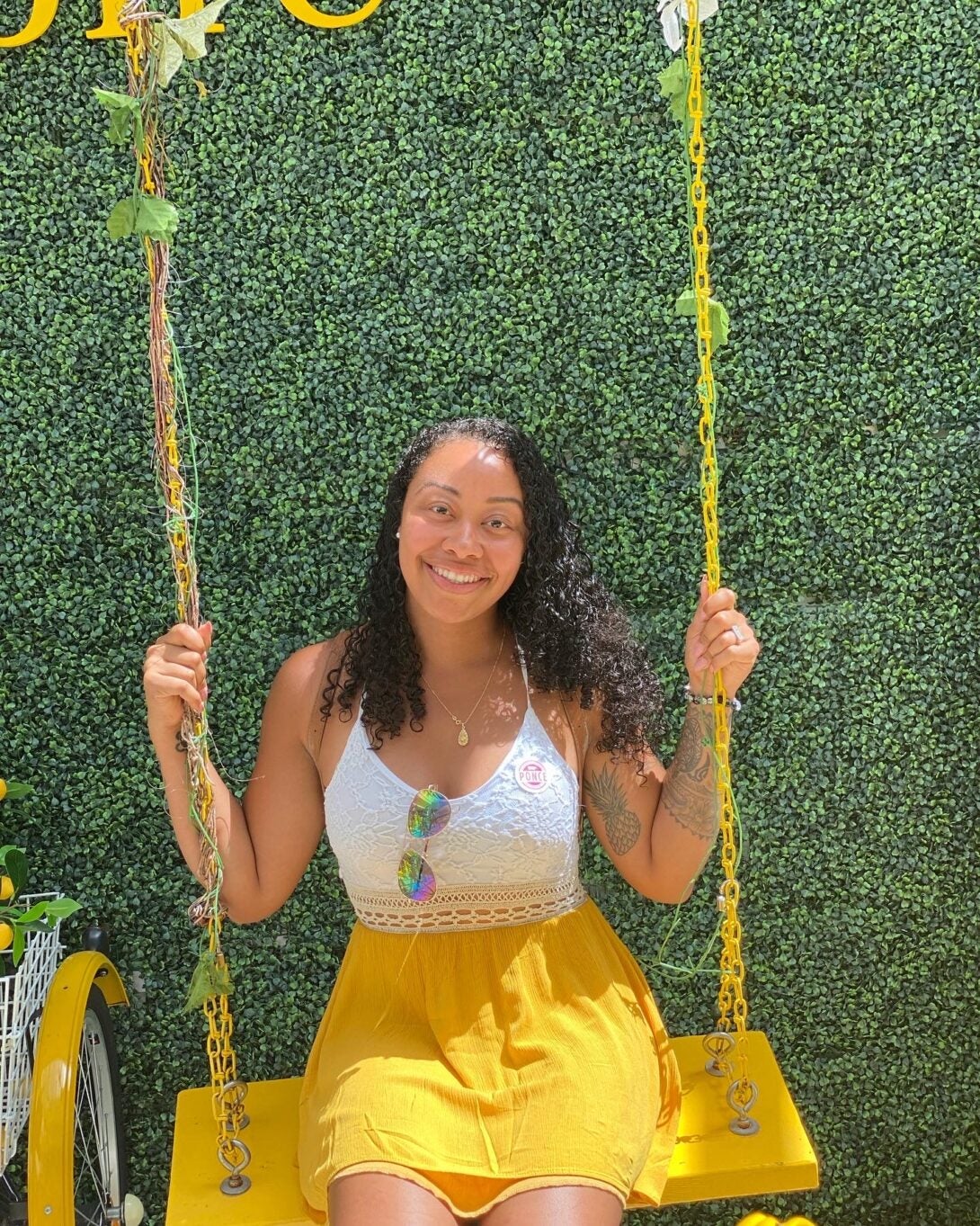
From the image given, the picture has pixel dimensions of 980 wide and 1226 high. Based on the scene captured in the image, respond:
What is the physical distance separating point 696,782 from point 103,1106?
1.59m

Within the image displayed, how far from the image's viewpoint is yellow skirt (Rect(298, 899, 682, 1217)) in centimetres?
187

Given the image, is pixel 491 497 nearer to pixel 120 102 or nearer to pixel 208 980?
pixel 120 102

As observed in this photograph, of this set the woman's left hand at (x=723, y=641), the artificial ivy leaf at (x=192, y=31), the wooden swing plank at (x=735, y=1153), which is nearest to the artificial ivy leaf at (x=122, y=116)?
the artificial ivy leaf at (x=192, y=31)

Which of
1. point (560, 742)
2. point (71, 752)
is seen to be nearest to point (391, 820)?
point (560, 742)

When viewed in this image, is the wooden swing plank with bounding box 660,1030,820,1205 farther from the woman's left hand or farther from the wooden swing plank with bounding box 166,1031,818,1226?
the woman's left hand

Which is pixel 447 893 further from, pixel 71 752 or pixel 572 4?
pixel 572 4

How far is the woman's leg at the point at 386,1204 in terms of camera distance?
1786 millimetres

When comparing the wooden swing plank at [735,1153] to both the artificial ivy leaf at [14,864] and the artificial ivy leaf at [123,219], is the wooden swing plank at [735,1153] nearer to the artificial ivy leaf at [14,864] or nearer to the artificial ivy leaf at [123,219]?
the artificial ivy leaf at [14,864]

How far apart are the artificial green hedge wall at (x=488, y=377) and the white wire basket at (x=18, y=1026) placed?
28 cm

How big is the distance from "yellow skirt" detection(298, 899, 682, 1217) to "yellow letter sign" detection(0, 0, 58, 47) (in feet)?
6.44

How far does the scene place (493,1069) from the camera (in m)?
2.01

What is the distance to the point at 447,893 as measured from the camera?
2.12 metres

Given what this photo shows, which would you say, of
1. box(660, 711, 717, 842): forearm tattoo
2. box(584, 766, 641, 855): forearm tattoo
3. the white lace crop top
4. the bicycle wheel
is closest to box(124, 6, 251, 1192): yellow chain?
the white lace crop top

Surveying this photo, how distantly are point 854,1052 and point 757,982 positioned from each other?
1.02ft
